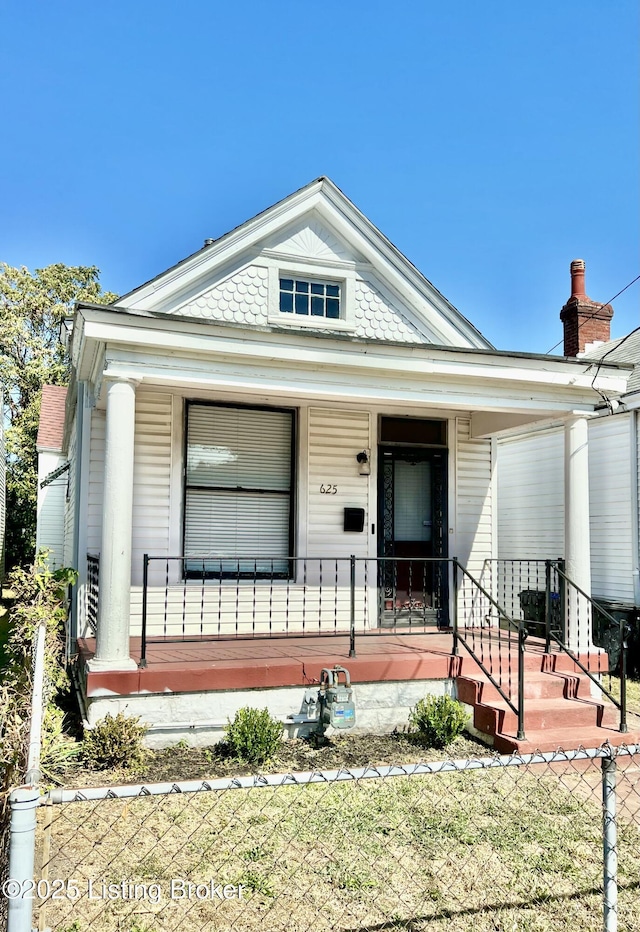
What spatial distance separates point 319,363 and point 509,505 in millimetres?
7742

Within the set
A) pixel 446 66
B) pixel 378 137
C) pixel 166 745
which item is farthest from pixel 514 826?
pixel 378 137

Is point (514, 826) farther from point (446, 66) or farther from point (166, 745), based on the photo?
point (446, 66)

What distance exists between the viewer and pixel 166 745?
5551 millimetres

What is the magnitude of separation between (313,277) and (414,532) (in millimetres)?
3601

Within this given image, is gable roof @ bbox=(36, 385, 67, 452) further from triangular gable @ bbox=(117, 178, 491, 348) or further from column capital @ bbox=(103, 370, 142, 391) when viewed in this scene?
column capital @ bbox=(103, 370, 142, 391)

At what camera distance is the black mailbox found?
8.38 m

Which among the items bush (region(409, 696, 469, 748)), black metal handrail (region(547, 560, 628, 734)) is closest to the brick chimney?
black metal handrail (region(547, 560, 628, 734))

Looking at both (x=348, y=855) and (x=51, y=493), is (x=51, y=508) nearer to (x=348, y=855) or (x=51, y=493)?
(x=51, y=493)

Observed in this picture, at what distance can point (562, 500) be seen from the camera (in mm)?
11641

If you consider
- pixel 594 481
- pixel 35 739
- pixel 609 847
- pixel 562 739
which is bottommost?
pixel 562 739

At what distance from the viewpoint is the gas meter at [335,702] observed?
5.67m

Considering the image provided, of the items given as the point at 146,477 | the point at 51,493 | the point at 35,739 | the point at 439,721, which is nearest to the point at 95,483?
the point at 146,477

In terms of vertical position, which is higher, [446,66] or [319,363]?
[446,66]

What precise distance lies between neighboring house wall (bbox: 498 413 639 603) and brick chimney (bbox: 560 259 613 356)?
9.61 ft
